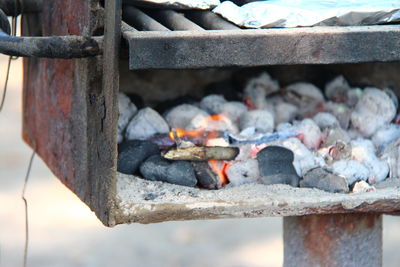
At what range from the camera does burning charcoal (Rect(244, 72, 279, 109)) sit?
2.60 m

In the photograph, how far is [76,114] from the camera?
2.09 metres

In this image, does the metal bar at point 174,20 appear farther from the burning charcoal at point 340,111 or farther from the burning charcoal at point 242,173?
the burning charcoal at point 340,111

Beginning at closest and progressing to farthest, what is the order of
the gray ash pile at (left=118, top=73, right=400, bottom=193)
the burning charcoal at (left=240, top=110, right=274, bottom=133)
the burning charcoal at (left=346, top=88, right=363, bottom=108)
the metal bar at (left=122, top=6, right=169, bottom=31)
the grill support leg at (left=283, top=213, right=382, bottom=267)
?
the metal bar at (left=122, top=6, right=169, bottom=31)
the gray ash pile at (left=118, top=73, right=400, bottom=193)
the grill support leg at (left=283, top=213, right=382, bottom=267)
the burning charcoal at (left=240, top=110, right=274, bottom=133)
the burning charcoal at (left=346, top=88, right=363, bottom=108)

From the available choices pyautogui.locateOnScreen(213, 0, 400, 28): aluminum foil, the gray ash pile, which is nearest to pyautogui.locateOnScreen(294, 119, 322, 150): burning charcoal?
the gray ash pile

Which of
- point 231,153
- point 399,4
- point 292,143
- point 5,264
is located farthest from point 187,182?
point 5,264

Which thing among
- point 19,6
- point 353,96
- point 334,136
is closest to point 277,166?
point 334,136

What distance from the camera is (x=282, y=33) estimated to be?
192 cm

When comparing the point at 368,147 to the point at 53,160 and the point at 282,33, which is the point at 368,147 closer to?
the point at 282,33

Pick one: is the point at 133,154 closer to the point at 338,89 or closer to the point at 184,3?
the point at 184,3

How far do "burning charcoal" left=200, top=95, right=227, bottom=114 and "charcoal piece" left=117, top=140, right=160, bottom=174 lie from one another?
1.10ft

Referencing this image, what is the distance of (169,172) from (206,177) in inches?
3.2

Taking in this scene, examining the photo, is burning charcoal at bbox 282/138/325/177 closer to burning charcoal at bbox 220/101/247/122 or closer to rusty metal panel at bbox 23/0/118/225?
burning charcoal at bbox 220/101/247/122

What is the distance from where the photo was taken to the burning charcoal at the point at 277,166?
6.84 feet

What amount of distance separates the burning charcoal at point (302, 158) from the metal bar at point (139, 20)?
1.44 feet
